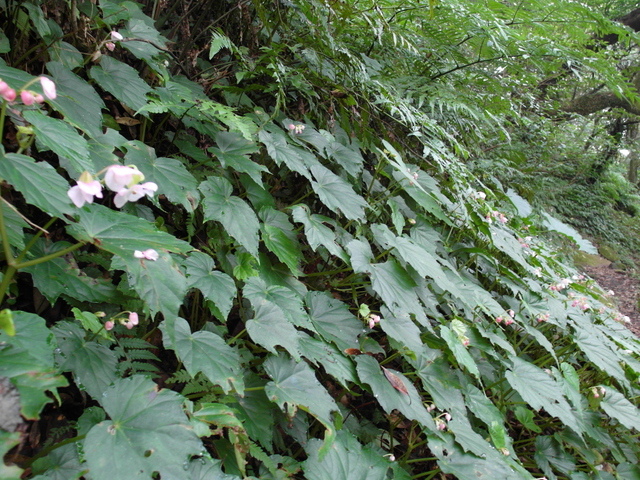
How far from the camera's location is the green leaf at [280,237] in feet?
5.36

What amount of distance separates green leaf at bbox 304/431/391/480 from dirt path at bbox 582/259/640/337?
650 centimetres

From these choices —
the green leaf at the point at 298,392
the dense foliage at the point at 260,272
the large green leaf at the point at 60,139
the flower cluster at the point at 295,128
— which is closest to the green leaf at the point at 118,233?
the dense foliage at the point at 260,272

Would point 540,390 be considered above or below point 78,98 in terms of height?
below

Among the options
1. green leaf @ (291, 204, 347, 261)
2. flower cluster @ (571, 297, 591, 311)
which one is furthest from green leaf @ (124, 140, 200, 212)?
flower cluster @ (571, 297, 591, 311)

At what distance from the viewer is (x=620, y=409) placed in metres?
2.34

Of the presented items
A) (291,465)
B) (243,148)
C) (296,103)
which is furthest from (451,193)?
(291,465)

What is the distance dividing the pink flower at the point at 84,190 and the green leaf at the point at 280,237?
0.92m

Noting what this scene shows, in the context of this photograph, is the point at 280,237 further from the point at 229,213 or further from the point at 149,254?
the point at 149,254

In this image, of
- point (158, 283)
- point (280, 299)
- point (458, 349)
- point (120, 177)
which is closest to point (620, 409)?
point (458, 349)

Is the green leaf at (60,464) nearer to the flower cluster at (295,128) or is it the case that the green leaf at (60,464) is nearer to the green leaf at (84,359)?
the green leaf at (84,359)

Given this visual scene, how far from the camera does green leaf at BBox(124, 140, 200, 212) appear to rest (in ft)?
4.67

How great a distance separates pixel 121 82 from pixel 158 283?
1.17 metres

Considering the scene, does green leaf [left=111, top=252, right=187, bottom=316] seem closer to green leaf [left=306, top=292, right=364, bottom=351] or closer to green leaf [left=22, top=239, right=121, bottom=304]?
green leaf [left=22, top=239, right=121, bottom=304]

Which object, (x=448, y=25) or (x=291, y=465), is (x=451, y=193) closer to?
(x=448, y=25)
